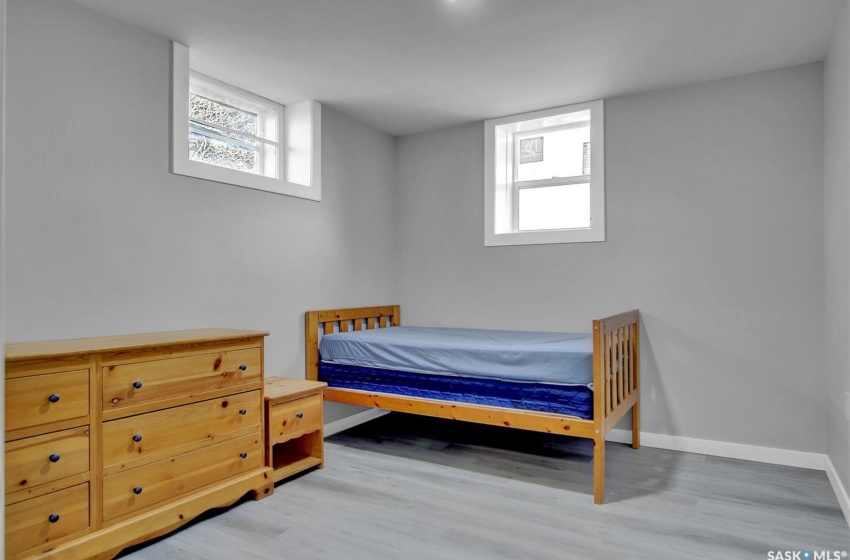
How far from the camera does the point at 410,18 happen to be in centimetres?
250

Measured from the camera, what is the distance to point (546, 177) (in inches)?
157

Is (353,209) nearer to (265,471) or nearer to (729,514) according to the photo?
(265,471)

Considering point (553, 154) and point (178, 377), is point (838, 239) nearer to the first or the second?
point (553, 154)

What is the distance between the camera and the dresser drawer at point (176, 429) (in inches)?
79.9

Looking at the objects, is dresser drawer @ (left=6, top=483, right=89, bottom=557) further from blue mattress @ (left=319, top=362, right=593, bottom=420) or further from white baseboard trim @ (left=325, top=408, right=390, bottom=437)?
white baseboard trim @ (left=325, top=408, right=390, bottom=437)

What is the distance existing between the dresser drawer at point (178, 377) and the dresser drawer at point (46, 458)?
15cm

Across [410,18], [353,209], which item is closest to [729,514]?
[410,18]

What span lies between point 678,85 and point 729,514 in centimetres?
245

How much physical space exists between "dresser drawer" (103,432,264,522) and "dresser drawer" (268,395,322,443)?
0.14 m

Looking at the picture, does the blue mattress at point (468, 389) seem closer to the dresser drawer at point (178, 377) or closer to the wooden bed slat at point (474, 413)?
the wooden bed slat at point (474, 413)

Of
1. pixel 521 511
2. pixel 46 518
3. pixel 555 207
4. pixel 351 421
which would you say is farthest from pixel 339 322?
pixel 46 518

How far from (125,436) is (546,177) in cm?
313

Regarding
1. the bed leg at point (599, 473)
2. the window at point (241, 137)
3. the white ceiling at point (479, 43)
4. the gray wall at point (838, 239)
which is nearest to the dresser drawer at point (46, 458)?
the window at point (241, 137)

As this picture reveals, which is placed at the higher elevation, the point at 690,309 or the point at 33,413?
the point at 690,309
